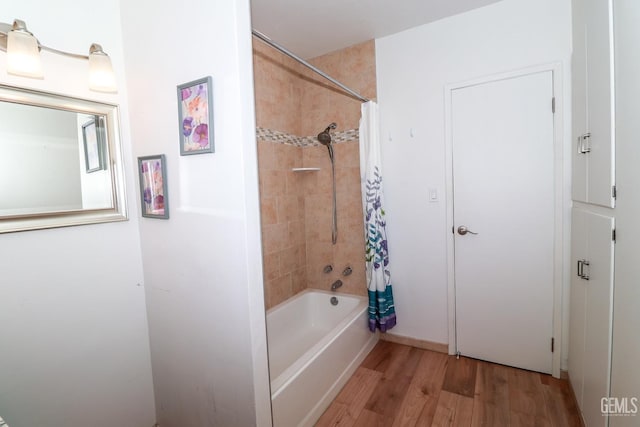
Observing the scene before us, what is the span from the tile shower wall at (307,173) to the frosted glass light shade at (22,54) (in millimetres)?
1371

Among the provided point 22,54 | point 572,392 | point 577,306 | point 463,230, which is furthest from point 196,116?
point 572,392

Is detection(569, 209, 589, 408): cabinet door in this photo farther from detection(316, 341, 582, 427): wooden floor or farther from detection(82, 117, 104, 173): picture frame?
detection(82, 117, 104, 173): picture frame

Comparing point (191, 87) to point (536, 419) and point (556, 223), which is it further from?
point (536, 419)

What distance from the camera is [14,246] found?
1.18 metres

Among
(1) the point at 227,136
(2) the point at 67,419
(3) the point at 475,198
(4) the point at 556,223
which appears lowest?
(2) the point at 67,419

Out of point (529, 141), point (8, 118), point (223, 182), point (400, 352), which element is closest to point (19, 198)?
point (8, 118)

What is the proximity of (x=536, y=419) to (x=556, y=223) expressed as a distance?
3.90 ft

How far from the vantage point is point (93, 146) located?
4.65 feet

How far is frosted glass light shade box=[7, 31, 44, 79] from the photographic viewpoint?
3.34 ft

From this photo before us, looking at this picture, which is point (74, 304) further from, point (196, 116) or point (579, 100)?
point (579, 100)

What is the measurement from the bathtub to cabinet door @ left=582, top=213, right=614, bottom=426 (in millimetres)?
1321

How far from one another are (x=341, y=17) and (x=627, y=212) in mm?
2025

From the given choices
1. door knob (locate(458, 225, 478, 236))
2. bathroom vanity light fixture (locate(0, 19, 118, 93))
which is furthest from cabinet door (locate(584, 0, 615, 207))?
bathroom vanity light fixture (locate(0, 19, 118, 93))

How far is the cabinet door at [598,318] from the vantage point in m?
1.22
